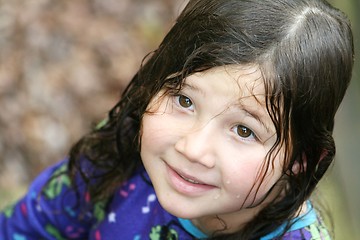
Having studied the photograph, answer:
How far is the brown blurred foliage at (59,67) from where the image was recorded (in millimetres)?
3250

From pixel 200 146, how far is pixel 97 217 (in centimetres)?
66

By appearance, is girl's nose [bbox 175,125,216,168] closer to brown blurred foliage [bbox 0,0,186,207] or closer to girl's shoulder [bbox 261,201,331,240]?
girl's shoulder [bbox 261,201,331,240]

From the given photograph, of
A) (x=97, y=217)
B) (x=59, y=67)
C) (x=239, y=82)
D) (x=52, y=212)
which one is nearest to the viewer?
(x=239, y=82)

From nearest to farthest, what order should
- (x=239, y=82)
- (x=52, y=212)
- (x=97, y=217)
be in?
(x=239, y=82) < (x=97, y=217) < (x=52, y=212)

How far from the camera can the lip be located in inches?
61.7

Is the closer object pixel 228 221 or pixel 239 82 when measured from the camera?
pixel 239 82

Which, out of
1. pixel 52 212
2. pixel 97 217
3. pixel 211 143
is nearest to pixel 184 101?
pixel 211 143

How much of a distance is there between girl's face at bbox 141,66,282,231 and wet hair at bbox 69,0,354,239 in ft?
0.08

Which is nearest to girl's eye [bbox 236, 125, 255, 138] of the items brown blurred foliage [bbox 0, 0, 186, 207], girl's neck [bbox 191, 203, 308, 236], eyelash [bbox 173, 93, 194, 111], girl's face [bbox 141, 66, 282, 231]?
girl's face [bbox 141, 66, 282, 231]

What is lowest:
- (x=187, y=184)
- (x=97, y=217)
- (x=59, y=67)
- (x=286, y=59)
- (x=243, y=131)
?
(x=97, y=217)

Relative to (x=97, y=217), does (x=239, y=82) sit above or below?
above

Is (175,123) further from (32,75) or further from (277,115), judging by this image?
(32,75)

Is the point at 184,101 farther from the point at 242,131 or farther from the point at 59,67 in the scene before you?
the point at 59,67

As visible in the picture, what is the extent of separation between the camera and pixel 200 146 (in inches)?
59.0
